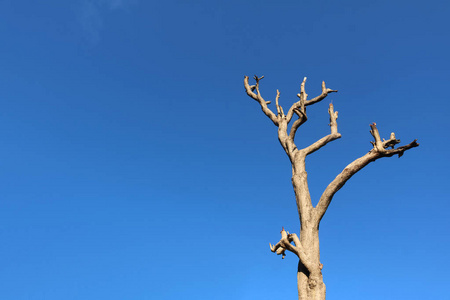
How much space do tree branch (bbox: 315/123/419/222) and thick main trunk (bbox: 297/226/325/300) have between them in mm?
548

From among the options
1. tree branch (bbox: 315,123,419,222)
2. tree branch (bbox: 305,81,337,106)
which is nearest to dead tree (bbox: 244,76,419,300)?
tree branch (bbox: 315,123,419,222)

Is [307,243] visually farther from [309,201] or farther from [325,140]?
[325,140]

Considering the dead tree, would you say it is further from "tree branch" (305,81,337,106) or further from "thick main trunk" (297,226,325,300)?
"tree branch" (305,81,337,106)

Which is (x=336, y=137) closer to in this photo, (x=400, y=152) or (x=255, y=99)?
(x=400, y=152)

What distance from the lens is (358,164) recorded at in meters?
9.90

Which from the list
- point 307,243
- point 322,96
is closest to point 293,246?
point 307,243

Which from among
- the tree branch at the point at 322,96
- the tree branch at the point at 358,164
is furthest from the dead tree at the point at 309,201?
the tree branch at the point at 322,96

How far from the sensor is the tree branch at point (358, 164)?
9867mm

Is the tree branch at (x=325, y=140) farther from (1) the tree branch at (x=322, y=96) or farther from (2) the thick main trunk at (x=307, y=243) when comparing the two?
(1) the tree branch at (x=322, y=96)

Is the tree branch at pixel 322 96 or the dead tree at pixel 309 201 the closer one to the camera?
the dead tree at pixel 309 201

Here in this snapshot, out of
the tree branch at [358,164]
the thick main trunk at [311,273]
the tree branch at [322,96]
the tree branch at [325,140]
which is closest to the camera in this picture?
the thick main trunk at [311,273]

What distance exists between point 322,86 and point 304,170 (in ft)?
11.9

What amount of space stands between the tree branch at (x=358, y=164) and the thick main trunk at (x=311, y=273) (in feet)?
1.80

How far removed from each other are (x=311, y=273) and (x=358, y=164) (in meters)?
3.29
